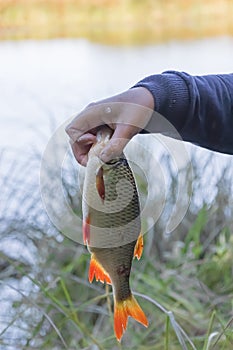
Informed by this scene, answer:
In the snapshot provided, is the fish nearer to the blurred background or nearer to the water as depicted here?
the blurred background

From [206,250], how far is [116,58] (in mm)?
3488

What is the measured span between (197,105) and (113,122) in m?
0.20

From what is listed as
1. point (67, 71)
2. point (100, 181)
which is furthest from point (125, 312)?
point (67, 71)

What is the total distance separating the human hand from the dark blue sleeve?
0.05 meters

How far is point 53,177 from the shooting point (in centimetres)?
250

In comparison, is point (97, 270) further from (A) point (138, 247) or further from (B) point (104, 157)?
(B) point (104, 157)

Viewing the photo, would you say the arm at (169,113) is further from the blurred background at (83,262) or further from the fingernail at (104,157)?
the blurred background at (83,262)

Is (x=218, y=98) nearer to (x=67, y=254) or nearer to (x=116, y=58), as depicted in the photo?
(x=67, y=254)

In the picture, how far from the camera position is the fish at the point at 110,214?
99 cm

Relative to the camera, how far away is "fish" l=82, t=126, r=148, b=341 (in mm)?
988

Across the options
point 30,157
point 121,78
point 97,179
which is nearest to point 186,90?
point 97,179

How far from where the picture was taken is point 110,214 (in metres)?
1.02

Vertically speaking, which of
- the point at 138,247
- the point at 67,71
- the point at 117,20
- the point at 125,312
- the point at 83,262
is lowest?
the point at 117,20

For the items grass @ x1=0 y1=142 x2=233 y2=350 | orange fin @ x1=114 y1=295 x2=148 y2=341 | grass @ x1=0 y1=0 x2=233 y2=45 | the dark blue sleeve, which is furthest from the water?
orange fin @ x1=114 y1=295 x2=148 y2=341
